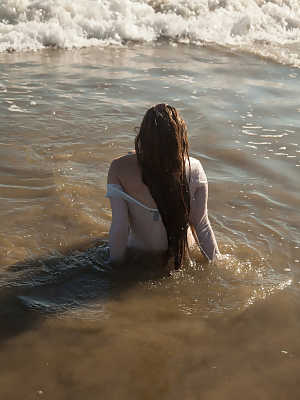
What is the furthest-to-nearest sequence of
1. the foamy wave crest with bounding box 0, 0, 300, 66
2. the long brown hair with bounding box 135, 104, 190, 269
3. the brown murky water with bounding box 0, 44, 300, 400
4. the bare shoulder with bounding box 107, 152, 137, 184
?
the foamy wave crest with bounding box 0, 0, 300, 66
the bare shoulder with bounding box 107, 152, 137, 184
the long brown hair with bounding box 135, 104, 190, 269
the brown murky water with bounding box 0, 44, 300, 400

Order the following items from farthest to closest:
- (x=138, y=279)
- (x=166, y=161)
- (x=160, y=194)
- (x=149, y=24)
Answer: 1. (x=149, y=24)
2. (x=138, y=279)
3. (x=160, y=194)
4. (x=166, y=161)

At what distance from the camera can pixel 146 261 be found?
395 cm

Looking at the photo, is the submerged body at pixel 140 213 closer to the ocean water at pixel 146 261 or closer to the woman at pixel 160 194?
the woman at pixel 160 194

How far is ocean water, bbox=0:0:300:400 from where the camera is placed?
9.71ft

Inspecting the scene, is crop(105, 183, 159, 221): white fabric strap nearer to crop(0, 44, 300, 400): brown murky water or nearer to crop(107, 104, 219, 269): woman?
crop(107, 104, 219, 269): woman

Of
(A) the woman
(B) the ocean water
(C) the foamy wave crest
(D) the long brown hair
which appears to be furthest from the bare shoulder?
(C) the foamy wave crest

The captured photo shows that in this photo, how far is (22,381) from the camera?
9.23 ft

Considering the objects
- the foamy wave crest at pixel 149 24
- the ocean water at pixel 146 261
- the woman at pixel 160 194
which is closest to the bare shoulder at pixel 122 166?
the woman at pixel 160 194

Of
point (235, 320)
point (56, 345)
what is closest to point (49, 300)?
point (56, 345)

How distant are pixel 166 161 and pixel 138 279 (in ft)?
3.06

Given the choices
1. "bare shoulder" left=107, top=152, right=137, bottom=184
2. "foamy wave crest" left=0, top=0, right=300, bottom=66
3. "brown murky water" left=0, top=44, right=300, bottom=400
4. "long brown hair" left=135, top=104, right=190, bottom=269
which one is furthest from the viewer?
"foamy wave crest" left=0, top=0, right=300, bottom=66

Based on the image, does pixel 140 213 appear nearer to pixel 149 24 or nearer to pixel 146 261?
pixel 146 261

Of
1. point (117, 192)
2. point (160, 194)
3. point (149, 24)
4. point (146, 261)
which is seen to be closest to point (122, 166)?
point (117, 192)

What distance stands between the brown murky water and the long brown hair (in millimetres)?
536
